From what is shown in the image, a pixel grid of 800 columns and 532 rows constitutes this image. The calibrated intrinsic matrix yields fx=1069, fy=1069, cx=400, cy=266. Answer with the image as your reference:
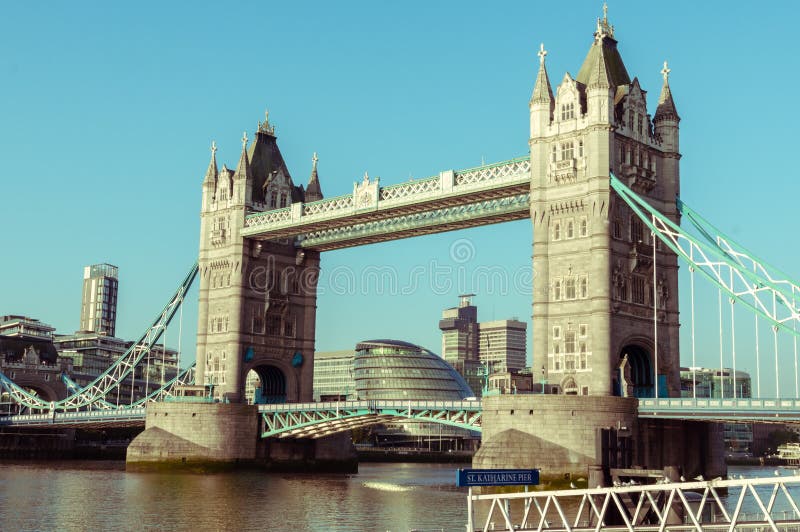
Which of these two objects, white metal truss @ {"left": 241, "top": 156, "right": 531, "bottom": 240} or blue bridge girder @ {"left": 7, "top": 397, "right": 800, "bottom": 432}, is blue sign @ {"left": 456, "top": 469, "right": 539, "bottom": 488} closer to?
blue bridge girder @ {"left": 7, "top": 397, "right": 800, "bottom": 432}

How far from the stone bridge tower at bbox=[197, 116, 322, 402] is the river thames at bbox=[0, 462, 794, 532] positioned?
44.6 ft

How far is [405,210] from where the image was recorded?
84.6 m

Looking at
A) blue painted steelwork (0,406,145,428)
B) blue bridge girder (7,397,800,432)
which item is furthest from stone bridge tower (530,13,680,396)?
blue painted steelwork (0,406,145,428)

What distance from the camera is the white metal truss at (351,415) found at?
7506 centimetres

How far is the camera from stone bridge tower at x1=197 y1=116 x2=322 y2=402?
96938 mm

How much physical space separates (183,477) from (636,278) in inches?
1457

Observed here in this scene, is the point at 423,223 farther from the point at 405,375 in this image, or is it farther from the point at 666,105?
the point at 405,375

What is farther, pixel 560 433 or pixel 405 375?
pixel 405 375

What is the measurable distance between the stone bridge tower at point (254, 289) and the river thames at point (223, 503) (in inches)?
535

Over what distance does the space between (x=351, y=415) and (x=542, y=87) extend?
29350 mm

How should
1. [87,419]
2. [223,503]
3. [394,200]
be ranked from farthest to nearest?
[87,419], [394,200], [223,503]

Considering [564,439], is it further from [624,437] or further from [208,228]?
[208,228]

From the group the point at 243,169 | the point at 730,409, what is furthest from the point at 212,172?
the point at 730,409

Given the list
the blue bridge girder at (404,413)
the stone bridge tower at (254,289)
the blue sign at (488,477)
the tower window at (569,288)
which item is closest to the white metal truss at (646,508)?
the blue sign at (488,477)
